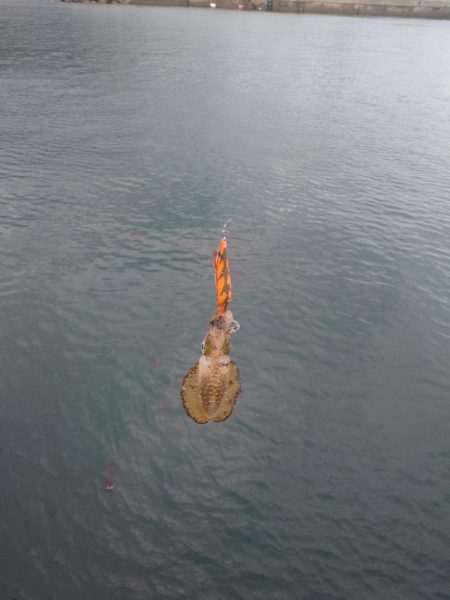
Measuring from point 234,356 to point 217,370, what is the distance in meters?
7.11

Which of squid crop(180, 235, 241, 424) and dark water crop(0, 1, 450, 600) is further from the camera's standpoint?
dark water crop(0, 1, 450, 600)

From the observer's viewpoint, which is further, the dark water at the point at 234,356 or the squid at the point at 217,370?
the dark water at the point at 234,356

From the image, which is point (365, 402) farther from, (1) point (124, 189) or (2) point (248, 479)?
(1) point (124, 189)

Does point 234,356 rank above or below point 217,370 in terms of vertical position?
below

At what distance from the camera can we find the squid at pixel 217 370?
9.81 metres

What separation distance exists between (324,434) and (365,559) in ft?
16.0

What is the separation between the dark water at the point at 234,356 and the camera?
1393 cm

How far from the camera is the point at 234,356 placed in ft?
70.9

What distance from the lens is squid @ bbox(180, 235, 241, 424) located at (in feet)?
32.2

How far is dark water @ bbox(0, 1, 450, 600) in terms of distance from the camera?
13930 mm

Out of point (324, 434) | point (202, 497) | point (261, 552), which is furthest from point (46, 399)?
point (324, 434)

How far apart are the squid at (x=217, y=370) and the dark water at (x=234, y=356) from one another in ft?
3.03

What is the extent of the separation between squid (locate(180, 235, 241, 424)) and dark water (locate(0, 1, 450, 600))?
3.03 feet

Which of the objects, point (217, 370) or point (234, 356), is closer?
point (217, 370)
